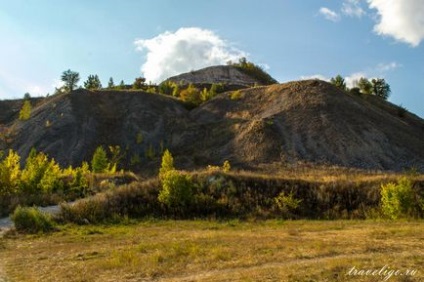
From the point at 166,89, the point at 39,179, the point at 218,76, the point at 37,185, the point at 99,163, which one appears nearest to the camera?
the point at 37,185

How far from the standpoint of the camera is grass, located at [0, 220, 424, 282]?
47.6ft

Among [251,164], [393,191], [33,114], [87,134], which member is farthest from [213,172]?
[33,114]

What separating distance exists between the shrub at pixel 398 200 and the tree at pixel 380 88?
97.9 metres

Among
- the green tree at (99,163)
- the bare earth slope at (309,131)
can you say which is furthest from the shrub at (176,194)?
the bare earth slope at (309,131)

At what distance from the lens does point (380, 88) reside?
125 m

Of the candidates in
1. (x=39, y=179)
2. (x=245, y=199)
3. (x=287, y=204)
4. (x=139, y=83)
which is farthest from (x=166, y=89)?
(x=287, y=204)

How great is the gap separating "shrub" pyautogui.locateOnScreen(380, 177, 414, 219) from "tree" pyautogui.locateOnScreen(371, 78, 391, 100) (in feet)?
321

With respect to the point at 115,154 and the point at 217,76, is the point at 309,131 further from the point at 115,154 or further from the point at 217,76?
the point at 217,76

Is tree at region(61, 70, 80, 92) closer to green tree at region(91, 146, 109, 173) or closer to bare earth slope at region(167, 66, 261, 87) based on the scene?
bare earth slope at region(167, 66, 261, 87)

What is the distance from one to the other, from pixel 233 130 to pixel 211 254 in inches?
2237

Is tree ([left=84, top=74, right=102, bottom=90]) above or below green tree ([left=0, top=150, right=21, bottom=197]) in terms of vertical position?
above

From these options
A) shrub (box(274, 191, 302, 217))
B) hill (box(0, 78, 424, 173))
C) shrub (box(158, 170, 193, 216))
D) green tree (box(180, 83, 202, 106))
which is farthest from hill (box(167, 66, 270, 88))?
shrub (box(274, 191, 302, 217))

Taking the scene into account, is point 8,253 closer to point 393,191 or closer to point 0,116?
point 393,191

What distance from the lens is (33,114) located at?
88.2 meters
